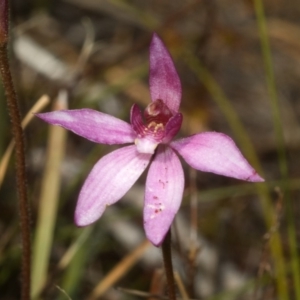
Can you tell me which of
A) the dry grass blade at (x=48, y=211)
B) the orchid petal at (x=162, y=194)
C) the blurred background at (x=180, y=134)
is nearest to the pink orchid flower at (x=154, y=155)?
the orchid petal at (x=162, y=194)

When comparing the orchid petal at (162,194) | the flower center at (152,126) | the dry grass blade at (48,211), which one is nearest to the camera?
the orchid petal at (162,194)

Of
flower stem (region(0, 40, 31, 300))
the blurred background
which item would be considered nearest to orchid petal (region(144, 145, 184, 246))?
flower stem (region(0, 40, 31, 300))

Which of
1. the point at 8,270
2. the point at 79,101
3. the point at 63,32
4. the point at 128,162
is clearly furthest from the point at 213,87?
the point at 63,32

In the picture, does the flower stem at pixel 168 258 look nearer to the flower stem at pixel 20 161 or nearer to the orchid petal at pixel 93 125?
the orchid petal at pixel 93 125

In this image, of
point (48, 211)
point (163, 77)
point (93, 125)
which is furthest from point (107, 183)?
point (48, 211)

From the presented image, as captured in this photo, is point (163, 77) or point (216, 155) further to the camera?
point (163, 77)

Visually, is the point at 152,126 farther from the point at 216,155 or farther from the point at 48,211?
the point at 48,211
